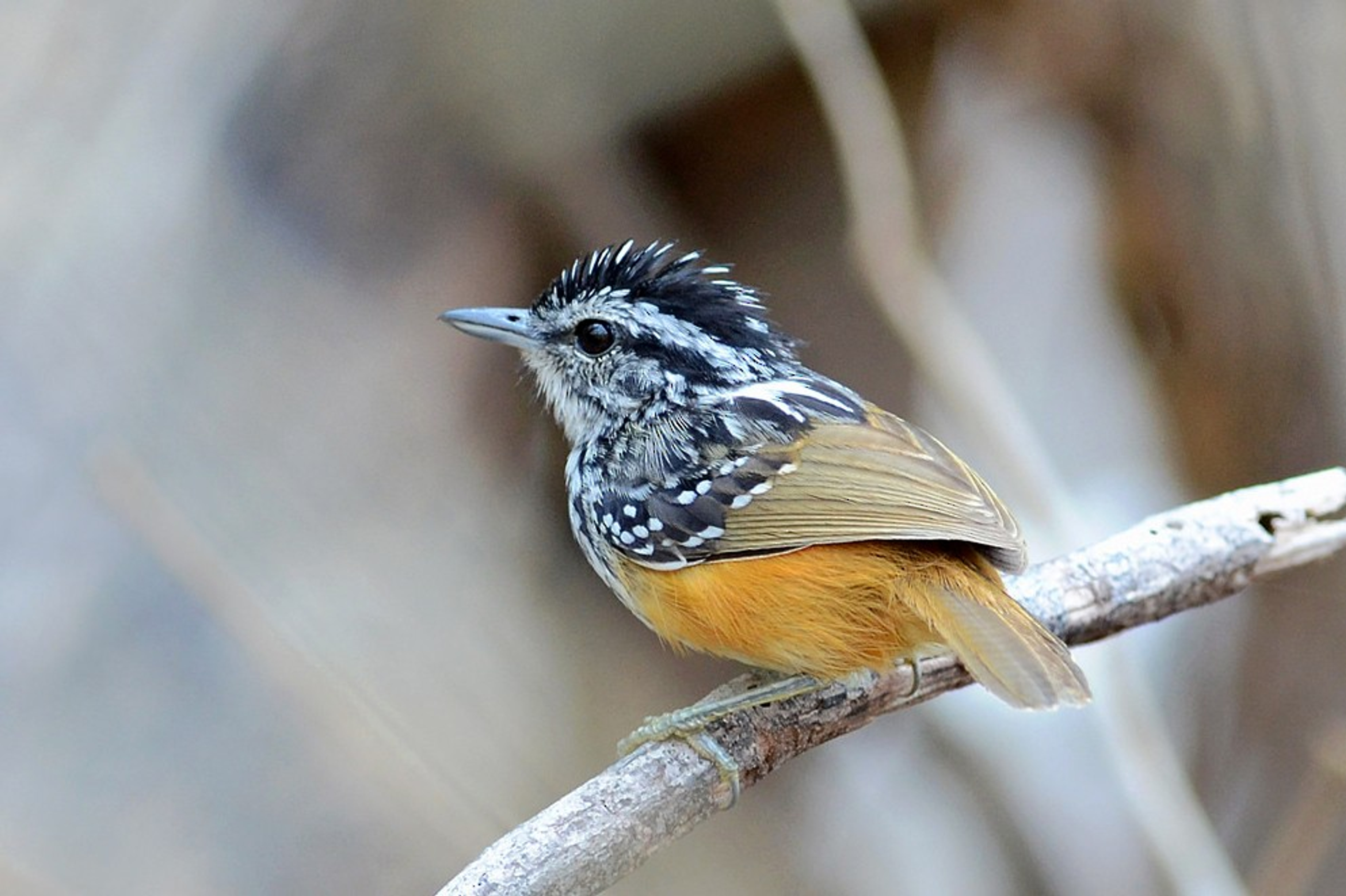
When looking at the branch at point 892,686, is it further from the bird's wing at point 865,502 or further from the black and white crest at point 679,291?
the black and white crest at point 679,291

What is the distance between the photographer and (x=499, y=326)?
354 cm

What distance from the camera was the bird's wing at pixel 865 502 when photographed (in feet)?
9.43

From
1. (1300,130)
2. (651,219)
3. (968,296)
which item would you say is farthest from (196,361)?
(1300,130)

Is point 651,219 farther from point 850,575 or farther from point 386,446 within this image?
point 850,575

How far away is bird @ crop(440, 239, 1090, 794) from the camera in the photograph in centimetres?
288

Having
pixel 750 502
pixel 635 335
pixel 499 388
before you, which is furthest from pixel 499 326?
pixel 499 388

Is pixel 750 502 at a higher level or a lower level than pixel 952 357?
higher

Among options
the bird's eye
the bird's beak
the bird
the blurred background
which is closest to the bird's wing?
the bird

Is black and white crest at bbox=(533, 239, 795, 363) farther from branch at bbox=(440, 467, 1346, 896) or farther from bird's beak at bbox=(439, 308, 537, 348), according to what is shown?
branch at bbox=(440, 467, 1346, 896)

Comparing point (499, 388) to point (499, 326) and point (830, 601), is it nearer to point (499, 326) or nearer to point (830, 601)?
point (499, 326)

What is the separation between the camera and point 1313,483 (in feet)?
11.6

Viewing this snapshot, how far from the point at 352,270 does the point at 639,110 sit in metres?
1.13

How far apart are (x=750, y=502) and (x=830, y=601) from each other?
1.00 feet

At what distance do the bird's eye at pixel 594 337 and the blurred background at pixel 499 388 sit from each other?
1.05 metres
